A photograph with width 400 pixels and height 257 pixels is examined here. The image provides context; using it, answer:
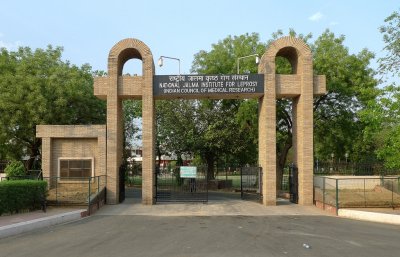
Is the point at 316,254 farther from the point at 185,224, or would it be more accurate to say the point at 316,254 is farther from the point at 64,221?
the point at 64,221

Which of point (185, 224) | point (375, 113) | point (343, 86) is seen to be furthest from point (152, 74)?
point (343, 86)

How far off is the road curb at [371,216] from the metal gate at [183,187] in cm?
749

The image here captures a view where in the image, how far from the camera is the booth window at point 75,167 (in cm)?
2470

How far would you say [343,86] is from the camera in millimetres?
29047

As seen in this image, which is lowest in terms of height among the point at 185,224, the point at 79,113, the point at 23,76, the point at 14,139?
the point at 185,224

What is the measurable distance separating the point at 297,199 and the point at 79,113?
62.2 feet

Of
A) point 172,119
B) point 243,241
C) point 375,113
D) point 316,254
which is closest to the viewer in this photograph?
point 316,254

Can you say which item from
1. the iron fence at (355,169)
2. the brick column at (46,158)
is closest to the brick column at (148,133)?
the brick column at (46,158)

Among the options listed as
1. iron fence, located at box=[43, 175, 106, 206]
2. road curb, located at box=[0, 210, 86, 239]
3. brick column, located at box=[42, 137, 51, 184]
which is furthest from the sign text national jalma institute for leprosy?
road curb, located at box=[0, 210, 86, 239]

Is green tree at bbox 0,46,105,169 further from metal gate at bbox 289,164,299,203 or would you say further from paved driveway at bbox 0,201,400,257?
metal gate at bbox 289,164,299,203

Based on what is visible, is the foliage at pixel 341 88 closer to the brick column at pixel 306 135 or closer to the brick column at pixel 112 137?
the brick column at pixel 306 135

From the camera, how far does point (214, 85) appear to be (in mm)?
22578

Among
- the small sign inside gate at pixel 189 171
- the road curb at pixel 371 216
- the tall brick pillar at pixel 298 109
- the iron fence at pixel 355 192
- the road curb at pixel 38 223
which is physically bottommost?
the road curb at pixel 371 216

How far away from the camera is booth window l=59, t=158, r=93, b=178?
973 inches
